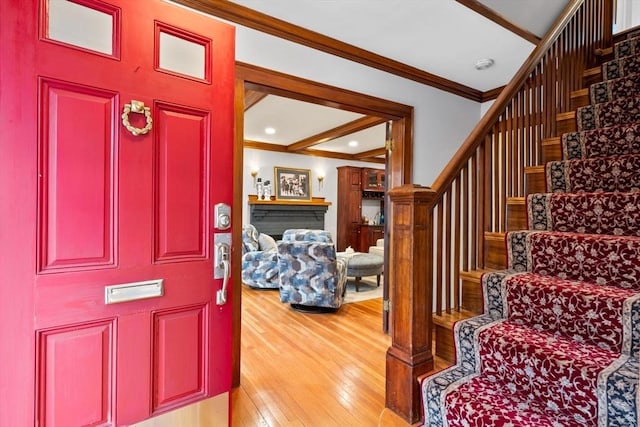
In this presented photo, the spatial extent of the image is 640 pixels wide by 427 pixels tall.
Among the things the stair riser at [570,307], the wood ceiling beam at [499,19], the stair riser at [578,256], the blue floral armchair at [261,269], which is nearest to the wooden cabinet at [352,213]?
the blue floral armchair at [261,269]

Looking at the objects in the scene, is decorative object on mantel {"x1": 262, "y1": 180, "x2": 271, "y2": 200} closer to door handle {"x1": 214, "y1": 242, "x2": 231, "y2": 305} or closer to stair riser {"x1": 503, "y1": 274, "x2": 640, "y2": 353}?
door handle {"x1": 214, "y1": 242, "x2": 231, "y2": 305}

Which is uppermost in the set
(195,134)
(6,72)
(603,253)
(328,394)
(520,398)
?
(6,72)

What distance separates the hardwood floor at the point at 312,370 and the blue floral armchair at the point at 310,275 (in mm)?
163

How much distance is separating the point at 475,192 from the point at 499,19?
1297 mm

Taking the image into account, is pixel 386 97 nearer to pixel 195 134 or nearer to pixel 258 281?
pixel 195 134

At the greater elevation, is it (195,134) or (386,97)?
(386,97)

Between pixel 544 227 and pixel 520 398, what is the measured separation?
994 mm

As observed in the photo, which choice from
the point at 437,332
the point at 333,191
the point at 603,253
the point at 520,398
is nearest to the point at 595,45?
the point at 603,253

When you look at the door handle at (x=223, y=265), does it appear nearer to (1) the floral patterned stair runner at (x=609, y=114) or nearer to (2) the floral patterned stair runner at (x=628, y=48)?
(1) the floral patterned stair runner at (x=609, y=114)

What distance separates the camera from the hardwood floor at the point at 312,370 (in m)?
1.81

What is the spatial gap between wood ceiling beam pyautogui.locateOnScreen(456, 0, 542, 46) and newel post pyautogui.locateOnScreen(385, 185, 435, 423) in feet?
4.47

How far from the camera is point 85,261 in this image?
114 centimetres

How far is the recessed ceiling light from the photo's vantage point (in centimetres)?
276

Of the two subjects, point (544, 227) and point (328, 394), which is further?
point (328, 394)
